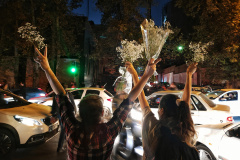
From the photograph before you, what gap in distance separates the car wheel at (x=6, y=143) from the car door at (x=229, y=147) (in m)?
5.08

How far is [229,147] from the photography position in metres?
4.42

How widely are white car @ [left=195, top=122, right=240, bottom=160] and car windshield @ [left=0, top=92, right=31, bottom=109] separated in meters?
5.32

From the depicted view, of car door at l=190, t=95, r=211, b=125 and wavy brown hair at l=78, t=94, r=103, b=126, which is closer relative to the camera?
wavy brown hair at l=78, t=94, r=103, b=126

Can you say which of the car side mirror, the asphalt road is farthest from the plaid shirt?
the asphalt road

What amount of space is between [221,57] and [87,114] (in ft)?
68.4

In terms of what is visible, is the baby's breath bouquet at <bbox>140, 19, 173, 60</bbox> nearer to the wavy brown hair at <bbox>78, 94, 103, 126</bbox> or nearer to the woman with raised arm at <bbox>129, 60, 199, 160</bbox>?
→ the woman with raised arm at <bbox>129, 60, 199, 160</bbox>

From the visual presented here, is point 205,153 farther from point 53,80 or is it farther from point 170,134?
point 53,80

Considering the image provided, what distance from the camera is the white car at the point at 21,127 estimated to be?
5.59 meters

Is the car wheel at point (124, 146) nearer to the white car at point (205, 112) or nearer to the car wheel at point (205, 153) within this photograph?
the white car at point (205, 112)

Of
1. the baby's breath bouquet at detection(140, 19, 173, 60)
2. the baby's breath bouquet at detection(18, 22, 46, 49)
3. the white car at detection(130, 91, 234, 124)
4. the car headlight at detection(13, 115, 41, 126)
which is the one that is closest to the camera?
the baby's breath bouquet at detection(140, 19, 173, 60)

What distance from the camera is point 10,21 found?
764 inches

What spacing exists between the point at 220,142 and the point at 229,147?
19 centimetres

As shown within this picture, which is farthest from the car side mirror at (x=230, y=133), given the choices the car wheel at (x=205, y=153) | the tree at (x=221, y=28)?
the tree at (x=221, y=28)

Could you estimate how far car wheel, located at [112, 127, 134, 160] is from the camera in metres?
5.28
